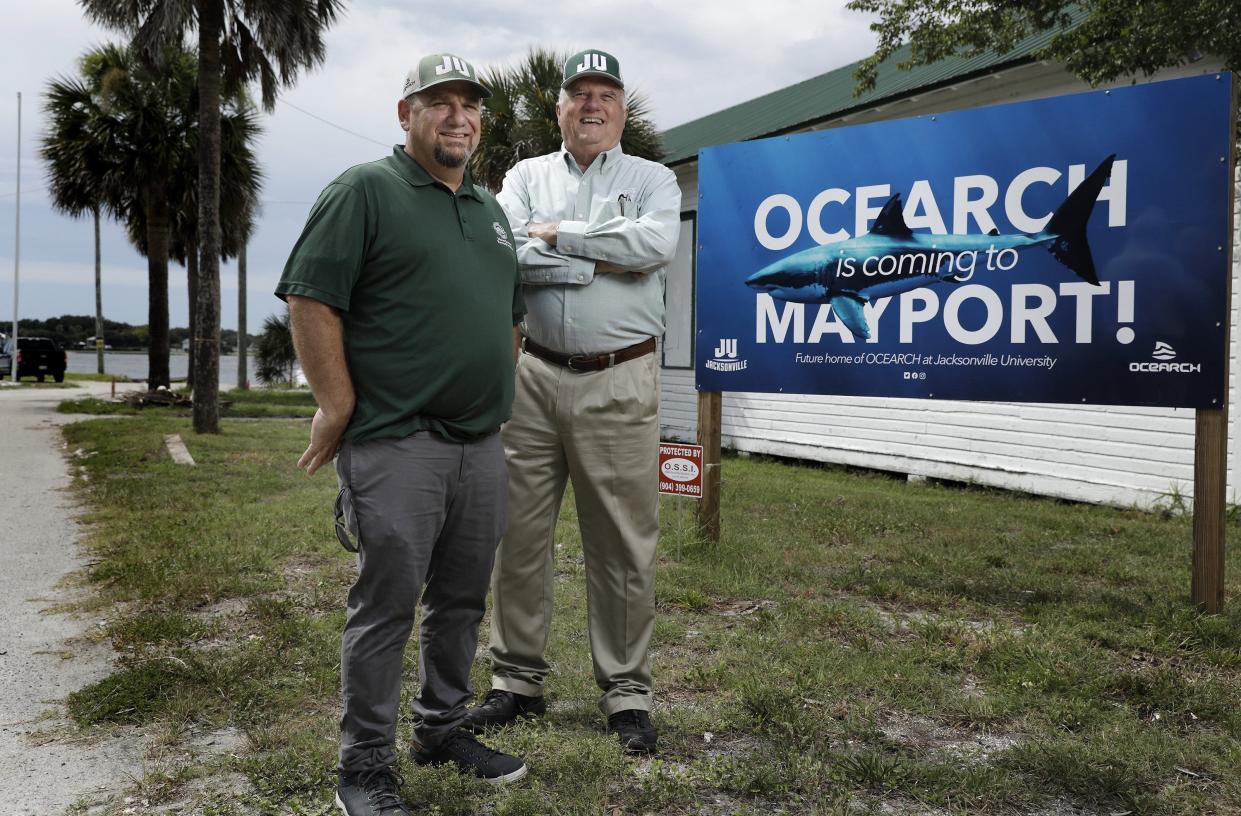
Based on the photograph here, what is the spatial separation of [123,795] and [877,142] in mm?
Answer: 5072

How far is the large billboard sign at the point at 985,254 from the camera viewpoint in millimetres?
4980

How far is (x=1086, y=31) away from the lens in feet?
24.7

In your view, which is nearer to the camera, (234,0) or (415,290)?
(415,290)

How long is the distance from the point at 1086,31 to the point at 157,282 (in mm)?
18062

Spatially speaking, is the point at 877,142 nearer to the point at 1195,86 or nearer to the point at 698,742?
the point at 1195,86

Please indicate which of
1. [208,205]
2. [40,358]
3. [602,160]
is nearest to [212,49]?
[208,205]

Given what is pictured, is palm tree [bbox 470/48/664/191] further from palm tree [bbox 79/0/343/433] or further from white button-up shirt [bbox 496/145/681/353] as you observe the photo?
white button-up shirt [bbox 496/145/681/353]

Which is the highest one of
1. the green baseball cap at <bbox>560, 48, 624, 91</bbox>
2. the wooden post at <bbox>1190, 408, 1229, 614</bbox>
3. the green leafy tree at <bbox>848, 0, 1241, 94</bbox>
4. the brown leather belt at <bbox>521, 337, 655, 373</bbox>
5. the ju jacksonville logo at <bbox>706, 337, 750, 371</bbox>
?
the green leafy tree at <bbox>848, 0, 1241, 94</bbox>

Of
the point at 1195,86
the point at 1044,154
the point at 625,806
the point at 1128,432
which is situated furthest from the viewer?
the point at 1128,432

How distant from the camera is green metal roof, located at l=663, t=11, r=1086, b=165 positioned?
33.2ft

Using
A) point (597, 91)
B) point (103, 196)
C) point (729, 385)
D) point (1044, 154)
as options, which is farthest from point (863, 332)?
point (103, 196)

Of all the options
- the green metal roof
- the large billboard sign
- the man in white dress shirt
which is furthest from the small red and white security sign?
the green metal roof

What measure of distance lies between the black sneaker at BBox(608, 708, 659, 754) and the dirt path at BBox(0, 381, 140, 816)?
1.48 meters

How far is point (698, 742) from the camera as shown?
3283mm
